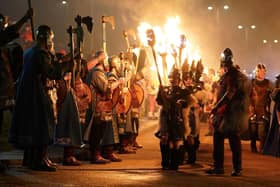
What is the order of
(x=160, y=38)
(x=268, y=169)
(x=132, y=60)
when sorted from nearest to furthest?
1. (x=268, y=169)
2. (x=160, y=38)
3. (x=132, y=60)

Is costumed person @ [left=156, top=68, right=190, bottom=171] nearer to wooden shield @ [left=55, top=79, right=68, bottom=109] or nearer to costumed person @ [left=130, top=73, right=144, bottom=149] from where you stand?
wooden shield @ [left=55, top=79, right=68, bottom=109]

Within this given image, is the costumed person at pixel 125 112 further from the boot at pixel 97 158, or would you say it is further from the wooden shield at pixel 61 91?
the wooden shield at pixel 61 91

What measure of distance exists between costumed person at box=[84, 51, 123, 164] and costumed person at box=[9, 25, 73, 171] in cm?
151

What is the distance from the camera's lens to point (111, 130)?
10.3 metres

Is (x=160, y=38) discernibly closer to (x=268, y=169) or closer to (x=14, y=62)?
(x=268, y=169)

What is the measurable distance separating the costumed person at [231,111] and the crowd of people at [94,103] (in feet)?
0.05

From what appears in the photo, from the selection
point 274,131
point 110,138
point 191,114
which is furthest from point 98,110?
point 274,131

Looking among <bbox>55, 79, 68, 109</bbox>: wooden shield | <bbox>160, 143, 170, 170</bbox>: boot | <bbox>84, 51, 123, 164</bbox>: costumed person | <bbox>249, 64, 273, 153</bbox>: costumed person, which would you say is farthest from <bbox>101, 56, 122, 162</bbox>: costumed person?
<bbox>249, 64, 273, 153</bbox>: costumed person

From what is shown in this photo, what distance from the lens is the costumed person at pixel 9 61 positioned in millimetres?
7570

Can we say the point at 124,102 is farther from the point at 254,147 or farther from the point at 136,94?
the point at 254,147

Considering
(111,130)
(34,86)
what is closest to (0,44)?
(34,86)

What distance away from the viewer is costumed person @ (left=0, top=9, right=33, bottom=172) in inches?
298

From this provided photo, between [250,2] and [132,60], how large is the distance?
35680mm

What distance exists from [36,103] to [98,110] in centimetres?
186
